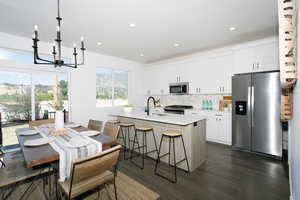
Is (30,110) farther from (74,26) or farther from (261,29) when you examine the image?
(261,29)

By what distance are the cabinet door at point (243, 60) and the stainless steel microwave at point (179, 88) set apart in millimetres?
1517

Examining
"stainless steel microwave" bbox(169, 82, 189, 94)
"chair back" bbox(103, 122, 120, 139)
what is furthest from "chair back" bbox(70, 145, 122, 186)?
"stainless steel microwave" bbox(169, 82, 189, 94)

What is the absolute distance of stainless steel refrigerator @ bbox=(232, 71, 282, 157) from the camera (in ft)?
9.57

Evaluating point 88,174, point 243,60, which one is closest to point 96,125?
point 88,174

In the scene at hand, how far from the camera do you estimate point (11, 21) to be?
2596 millimetres

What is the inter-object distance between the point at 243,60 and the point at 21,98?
5.61m

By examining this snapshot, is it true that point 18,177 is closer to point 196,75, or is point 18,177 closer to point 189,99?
point 196,75

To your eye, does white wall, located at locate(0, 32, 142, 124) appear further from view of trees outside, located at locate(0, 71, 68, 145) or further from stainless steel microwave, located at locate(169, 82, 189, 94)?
stainless steel microwave, located at locate(169, 82, 189, 94)

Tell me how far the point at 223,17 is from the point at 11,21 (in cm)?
391

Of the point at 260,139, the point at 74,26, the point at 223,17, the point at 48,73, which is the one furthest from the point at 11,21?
the point at 260,139

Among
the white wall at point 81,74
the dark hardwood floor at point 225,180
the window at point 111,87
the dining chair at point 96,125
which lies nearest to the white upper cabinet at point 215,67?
the window at point 111,87

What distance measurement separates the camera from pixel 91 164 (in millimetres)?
1235

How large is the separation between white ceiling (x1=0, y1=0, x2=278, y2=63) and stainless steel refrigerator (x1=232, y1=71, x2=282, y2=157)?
1.09 metres

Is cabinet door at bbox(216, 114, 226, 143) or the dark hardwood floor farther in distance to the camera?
cabinet door at bbox(216, 114, 226, 143)
